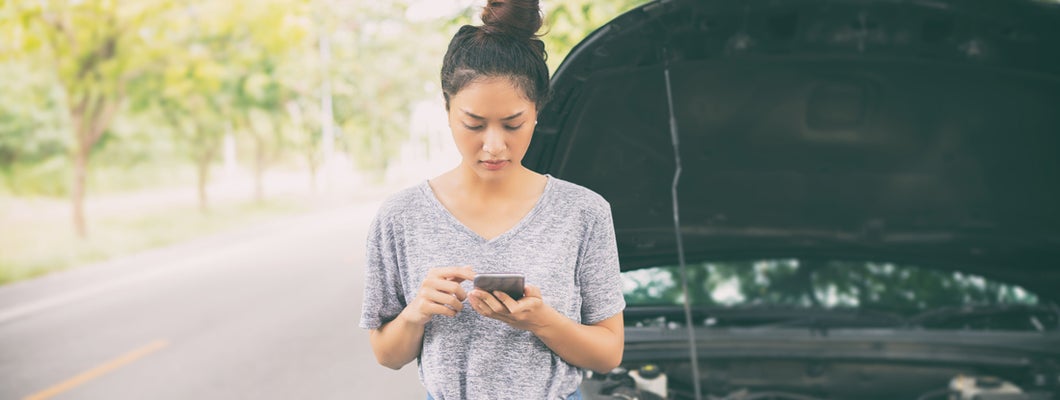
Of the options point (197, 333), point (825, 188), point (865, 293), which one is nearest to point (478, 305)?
point (825, 188)

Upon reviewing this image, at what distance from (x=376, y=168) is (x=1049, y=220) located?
3623 centimetres

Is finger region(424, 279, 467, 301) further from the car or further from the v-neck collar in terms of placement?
the car

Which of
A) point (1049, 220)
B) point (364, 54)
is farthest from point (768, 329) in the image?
point (364, 54)

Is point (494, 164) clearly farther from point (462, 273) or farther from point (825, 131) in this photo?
point (825, 131)

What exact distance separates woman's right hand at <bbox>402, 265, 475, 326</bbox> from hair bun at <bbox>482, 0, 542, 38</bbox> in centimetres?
46

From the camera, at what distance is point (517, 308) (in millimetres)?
1340

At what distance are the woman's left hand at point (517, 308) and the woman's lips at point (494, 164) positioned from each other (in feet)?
0.80

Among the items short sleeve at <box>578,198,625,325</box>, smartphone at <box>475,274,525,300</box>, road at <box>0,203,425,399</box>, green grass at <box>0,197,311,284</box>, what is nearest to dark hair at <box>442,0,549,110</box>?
short sleeve at <box>578,198,625,325</box>

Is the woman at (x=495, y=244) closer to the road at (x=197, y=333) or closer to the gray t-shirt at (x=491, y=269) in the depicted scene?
the gray t-shirt at (x=491, y=269)

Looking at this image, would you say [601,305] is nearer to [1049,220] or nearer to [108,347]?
[1049,220]

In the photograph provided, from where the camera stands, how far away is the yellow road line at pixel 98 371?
551 cm

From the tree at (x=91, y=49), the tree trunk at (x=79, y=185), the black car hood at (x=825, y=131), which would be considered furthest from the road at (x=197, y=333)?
the tree at (x=91, y=49)

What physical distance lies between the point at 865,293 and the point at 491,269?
2.16m

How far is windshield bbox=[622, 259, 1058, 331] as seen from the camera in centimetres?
282
